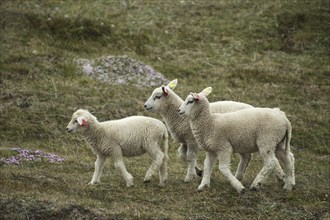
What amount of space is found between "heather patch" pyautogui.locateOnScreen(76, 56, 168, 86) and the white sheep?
389 inches

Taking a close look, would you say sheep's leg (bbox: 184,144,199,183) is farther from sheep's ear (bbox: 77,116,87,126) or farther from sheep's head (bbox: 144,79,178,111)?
sheep's ear (bbox: 77,116,87,126)

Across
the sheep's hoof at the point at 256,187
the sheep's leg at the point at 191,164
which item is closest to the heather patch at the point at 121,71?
the sheep's leg at the point at 191,164

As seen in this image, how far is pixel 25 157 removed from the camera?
16.8m

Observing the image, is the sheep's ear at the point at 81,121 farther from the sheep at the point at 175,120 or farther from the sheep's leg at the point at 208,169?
the sheep's leg at the point at 208,169

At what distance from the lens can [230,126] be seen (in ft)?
45.7

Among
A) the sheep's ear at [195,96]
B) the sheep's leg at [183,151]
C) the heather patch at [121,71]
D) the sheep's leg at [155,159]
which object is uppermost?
the sheep's ear at [195,96]

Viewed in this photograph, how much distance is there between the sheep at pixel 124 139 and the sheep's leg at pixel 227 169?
1.36m

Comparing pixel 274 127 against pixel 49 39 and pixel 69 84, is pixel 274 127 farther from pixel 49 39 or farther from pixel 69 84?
pixel 49 39

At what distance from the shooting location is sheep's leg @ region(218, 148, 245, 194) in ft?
44.1

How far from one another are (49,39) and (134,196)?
14750 mm

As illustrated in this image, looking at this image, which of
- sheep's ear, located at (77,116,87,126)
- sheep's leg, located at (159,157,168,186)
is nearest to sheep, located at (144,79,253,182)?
sheep's leg, located at (159,157,168,186)

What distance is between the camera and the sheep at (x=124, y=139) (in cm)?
1423

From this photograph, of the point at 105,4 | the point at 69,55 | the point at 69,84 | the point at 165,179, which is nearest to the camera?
the point at 165,179

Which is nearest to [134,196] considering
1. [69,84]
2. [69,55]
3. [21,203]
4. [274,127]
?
[21,203]
